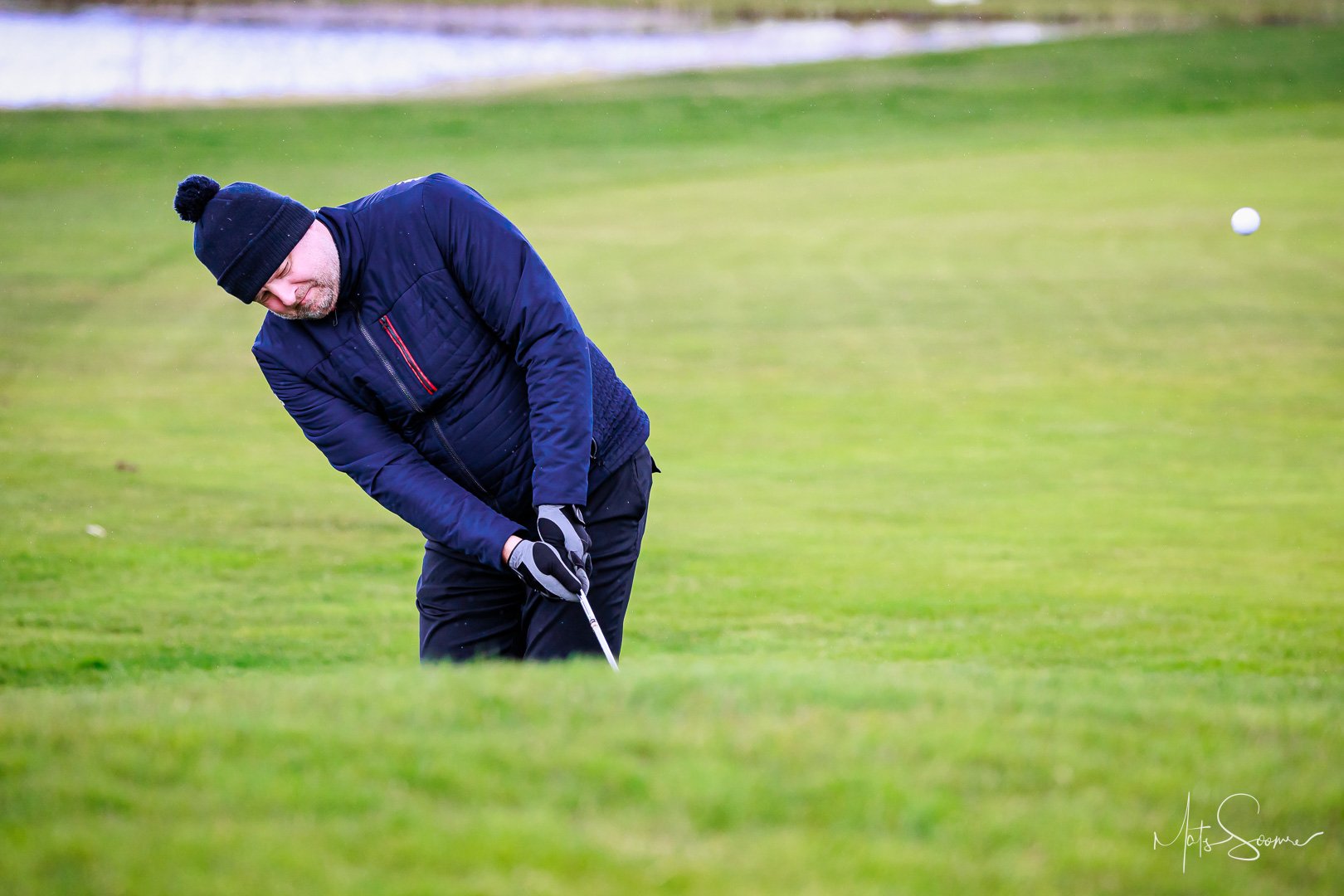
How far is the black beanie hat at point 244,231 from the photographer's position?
3.88 m

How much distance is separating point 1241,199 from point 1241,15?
3185 centimetres

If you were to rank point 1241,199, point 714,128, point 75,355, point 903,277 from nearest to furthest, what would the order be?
1. point 75,355
2. point 903,277
3. point 1241,199
4. point 714,128

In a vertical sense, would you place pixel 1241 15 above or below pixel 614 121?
above

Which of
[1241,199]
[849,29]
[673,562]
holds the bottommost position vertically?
[673,562]

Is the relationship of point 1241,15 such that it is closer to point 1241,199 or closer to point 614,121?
point 614,121

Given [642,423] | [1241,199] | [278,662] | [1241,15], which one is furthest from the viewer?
[1241,15]

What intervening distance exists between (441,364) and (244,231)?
75 centimetres

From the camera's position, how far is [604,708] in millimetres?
3512

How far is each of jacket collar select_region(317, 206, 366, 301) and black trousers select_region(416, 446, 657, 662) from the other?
3.23 ft

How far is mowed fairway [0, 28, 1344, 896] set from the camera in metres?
2.92

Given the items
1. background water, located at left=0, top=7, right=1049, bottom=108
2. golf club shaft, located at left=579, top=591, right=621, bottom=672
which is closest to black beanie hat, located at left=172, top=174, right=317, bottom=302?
golf club shaft, located at left=579, top=591, right=621, bottom=672

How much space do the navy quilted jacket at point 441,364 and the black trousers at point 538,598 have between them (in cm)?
23

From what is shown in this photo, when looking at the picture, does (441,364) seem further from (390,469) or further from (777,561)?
(777,561)

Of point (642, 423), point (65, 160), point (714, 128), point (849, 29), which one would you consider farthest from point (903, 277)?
point (849, 29)
